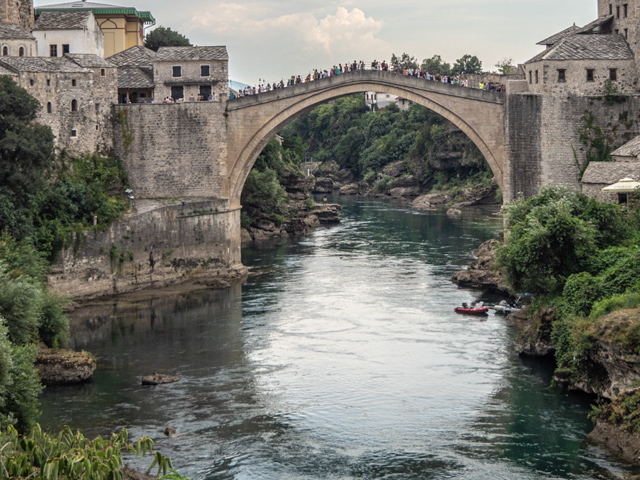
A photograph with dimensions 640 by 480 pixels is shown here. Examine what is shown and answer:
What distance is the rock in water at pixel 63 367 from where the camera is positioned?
1007 inches

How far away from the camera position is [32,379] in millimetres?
19969

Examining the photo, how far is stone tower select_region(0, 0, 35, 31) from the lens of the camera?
44375 mm

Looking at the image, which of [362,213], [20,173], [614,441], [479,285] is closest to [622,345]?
[614,441]

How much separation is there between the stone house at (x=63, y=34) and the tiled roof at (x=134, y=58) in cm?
139

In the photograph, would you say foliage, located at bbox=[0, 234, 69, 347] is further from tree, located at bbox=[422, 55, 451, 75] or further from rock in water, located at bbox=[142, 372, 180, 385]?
tree, located at bbox=[422, 55, 451, 75]

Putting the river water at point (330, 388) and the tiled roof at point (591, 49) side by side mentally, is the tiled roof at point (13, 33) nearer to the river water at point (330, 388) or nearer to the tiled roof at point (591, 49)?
the river water at point (330, 388)

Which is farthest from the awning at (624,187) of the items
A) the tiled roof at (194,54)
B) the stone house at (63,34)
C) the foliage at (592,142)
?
the stone house at (63,34)

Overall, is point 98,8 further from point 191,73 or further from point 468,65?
point 468,65

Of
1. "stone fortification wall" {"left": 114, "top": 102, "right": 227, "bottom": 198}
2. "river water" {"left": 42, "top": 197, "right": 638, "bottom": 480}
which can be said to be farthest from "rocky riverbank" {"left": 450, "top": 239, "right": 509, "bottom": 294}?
"stone fortification wall" {"left": 114, "top": 102, "right": 227, "bottom": 198}

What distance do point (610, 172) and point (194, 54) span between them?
59.4 ft

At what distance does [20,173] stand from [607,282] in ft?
64.6

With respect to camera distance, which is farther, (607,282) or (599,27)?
(599,27)

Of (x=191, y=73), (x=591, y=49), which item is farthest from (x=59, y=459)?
(x=591, y=49)

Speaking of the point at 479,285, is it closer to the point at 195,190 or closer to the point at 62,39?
the point at 195,190
